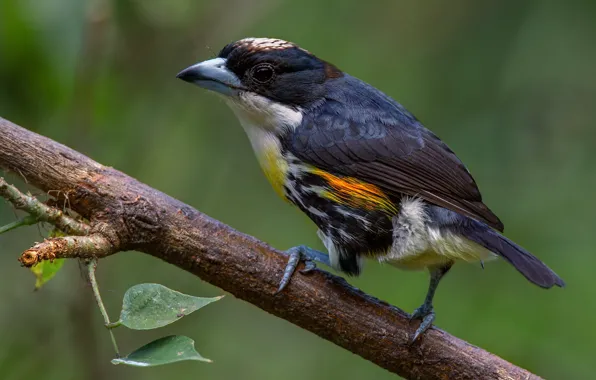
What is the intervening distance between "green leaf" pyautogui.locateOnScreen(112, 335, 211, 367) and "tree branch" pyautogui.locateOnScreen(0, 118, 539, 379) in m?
0.49

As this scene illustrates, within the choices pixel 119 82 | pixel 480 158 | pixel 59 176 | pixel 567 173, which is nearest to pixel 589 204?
pixel 567 173

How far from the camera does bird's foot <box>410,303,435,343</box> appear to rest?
9.23ft

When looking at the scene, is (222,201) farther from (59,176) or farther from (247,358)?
(59,176)

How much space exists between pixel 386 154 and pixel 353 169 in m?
0.16

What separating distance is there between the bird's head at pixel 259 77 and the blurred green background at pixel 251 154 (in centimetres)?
40

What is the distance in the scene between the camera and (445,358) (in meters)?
2.80

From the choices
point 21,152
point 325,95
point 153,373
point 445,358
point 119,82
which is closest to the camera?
point 21,152

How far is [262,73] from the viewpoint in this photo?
345cm

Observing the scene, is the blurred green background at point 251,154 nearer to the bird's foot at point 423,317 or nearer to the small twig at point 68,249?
the small twig at point 68,249

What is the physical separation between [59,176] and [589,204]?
3072mm

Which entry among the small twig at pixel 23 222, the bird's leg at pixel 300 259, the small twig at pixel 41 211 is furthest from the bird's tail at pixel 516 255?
the small twig at pixel 23 222

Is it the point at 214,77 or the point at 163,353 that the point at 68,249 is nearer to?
the point at 163,353

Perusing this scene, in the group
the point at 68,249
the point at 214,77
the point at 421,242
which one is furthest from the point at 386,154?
the point at 68,249

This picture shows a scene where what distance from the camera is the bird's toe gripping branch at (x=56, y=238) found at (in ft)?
7.36
